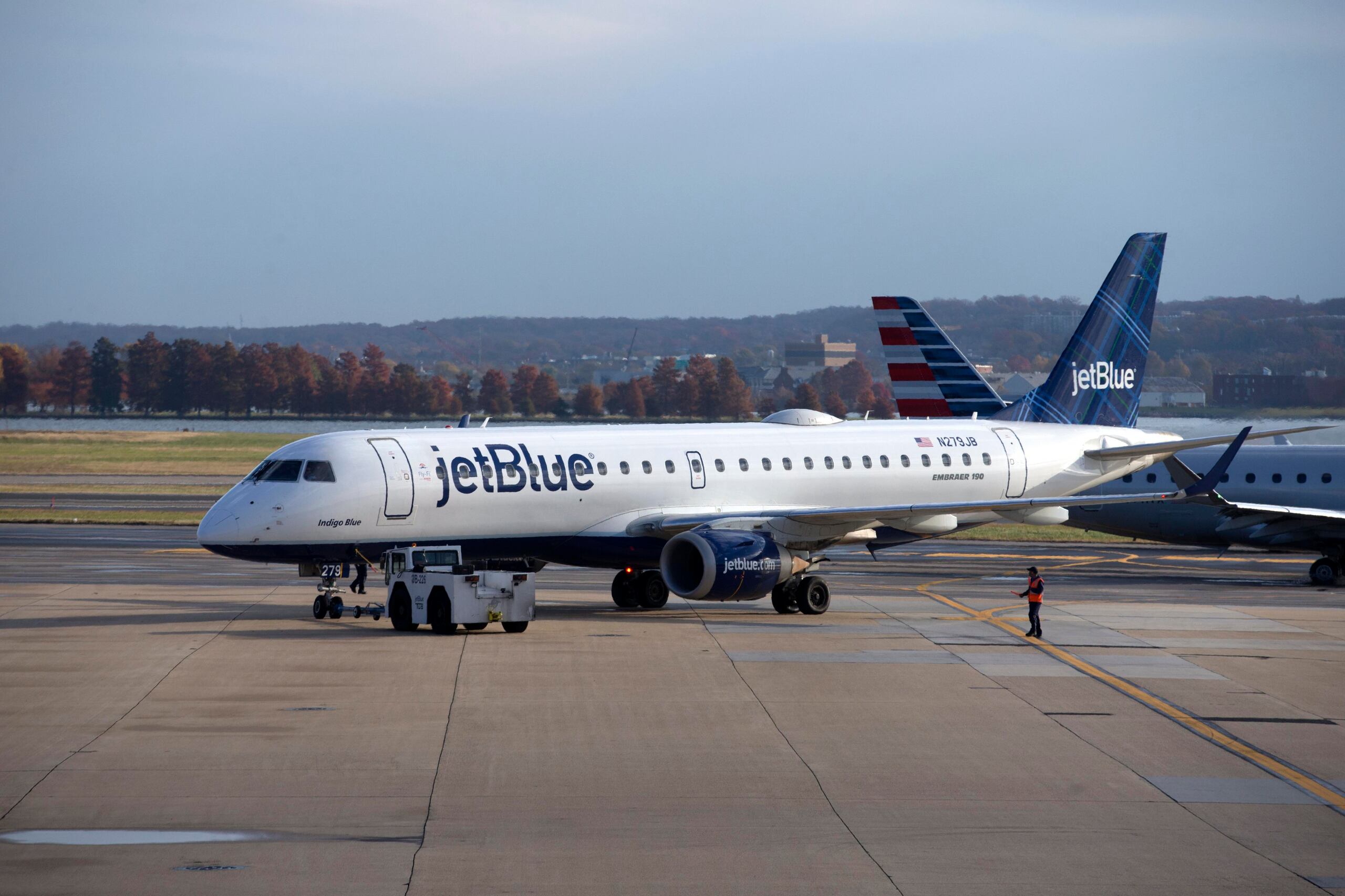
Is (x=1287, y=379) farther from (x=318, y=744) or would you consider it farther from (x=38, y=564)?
(x=318, y=744)

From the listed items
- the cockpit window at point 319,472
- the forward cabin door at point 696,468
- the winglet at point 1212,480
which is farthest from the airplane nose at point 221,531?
the winglet at point 1212,480

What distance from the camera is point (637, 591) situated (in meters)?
34.0

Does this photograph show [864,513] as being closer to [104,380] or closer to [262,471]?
[262,471]

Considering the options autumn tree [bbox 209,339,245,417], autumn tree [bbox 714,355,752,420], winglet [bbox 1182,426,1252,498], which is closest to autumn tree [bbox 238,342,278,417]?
autumn tree [bbox 209,339,245,417]

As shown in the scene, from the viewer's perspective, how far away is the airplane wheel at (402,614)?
2905 cm

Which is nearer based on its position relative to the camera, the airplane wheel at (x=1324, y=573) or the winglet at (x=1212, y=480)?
the winglet at (x=1212, y=480)

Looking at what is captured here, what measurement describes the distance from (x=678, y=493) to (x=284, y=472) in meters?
8.84

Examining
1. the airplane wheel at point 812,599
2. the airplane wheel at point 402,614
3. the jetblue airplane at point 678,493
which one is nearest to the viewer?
the airplane wheel at point 402,614

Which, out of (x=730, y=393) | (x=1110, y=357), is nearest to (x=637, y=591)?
(x=1110, y=357)

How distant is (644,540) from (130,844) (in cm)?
1940

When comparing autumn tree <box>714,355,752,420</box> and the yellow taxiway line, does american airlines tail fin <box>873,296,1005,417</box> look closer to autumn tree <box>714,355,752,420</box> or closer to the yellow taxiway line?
the yellow taxiway line

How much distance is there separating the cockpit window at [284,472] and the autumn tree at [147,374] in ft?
527

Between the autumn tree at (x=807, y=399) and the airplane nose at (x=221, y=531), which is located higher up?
the autumn tree at (x=807, y=399)

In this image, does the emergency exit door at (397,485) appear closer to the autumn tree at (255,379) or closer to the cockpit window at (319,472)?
the cockpit window at (319,472)
